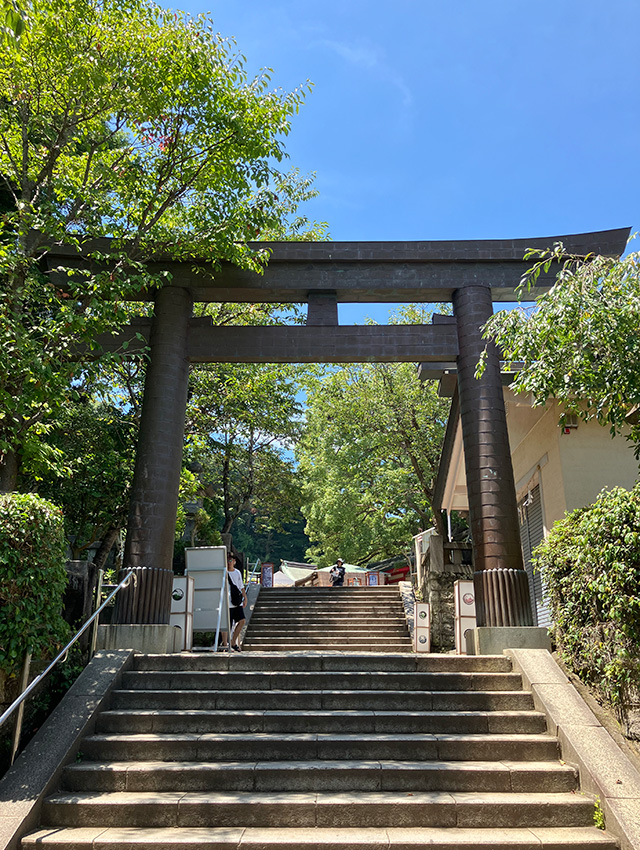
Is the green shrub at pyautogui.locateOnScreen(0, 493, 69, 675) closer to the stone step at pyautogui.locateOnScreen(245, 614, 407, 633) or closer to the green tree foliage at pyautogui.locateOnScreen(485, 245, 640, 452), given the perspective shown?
the green tree foliage at pyautogui.locateOnScreen(485, 245, 640, 452)

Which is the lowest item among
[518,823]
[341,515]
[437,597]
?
[518,823]

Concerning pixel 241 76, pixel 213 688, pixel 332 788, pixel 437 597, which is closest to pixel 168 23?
pixel 241 76

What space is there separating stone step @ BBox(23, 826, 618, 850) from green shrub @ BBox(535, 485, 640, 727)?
1401 millimetres

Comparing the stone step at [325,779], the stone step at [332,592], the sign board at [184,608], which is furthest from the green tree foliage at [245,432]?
the stone step at [325,779]

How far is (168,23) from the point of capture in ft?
26.7

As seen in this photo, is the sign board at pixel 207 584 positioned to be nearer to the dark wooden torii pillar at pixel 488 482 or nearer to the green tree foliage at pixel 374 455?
the dark wooden torii pillar at pixel 488 482

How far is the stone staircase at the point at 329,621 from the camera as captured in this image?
12.9m

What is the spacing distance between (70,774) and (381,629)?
372 inches

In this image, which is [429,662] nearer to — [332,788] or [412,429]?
[332,788]

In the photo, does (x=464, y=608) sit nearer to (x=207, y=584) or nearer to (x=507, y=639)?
(x=507, y=639)

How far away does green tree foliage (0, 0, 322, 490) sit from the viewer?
7.18m

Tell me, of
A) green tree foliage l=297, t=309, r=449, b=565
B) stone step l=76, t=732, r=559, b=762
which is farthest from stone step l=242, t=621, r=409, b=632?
green tree foliage l=297, t=309, r=449, b=565

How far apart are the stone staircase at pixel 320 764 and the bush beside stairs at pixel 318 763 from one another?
0.01m

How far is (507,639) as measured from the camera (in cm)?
816
